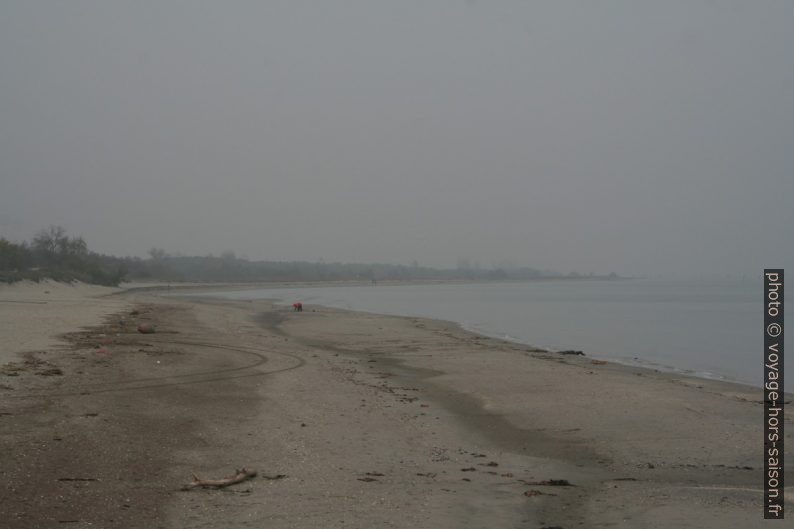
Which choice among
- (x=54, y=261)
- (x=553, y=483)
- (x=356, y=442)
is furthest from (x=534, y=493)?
(x=54, y=261)

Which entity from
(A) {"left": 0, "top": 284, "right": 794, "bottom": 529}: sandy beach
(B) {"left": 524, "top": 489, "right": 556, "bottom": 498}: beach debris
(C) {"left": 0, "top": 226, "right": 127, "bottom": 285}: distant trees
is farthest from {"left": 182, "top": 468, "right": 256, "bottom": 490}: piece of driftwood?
(C) {"left": 0, "top": 226, "right": 127, "bottom": 285}: distant trees

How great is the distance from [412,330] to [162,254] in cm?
17901

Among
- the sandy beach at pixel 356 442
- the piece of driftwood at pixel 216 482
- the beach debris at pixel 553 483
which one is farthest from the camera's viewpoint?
the beach debris at pixel 553 483

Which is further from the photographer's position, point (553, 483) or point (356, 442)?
point (356, 442)

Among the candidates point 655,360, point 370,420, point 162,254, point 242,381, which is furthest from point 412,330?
point 162,254

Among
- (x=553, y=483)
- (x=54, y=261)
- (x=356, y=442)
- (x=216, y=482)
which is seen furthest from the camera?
(x=54, y=261)

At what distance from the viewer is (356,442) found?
10.0 m

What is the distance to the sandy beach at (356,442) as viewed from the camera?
22.4ft

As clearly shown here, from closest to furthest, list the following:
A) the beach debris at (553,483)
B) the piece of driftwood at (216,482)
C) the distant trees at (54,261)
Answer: the piece of driftwood at (216,482) → the beach debris at (553,483) → the distant trees at (54,261)

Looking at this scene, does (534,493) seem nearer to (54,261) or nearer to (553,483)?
(553,483)

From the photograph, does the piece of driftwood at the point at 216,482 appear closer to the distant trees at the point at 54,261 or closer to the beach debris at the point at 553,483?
the beach debris at the point at 553,483

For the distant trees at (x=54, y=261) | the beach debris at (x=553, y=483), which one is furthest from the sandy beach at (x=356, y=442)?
the distant trees at (x=54, y=261)

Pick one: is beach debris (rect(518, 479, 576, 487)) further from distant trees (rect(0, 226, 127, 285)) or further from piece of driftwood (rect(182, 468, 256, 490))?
distant trees (rect(0, 226, 127, 285))

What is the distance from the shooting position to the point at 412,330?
3375cm
